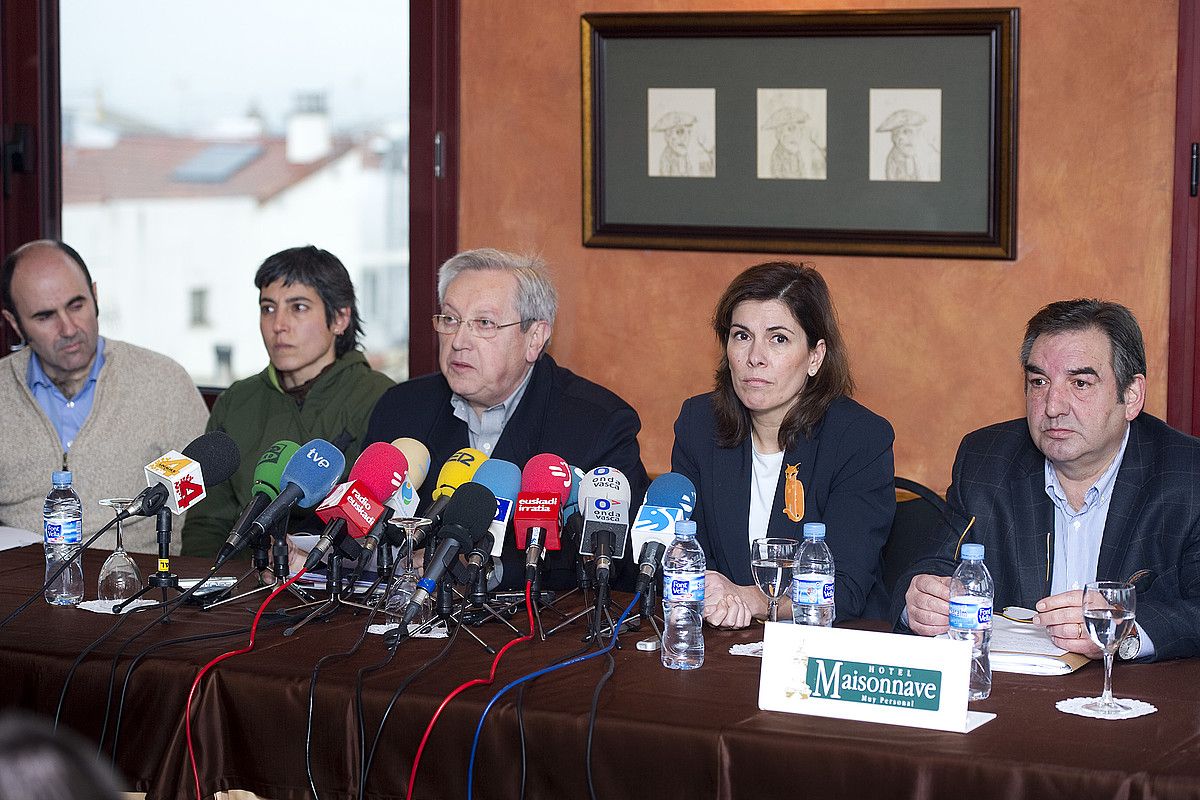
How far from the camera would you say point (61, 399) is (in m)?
4.31

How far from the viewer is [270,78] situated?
16.1 feet

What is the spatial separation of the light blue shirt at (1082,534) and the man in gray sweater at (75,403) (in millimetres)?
2624

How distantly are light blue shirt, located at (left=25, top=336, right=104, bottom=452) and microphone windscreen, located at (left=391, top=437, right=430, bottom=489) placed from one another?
154 centimetres

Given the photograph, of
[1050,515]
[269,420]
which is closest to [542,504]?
[1050,515]

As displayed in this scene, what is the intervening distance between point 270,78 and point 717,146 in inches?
69.2

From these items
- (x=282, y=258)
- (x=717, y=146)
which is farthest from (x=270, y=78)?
(x=717, y=146)

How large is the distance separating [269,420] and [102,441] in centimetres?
53

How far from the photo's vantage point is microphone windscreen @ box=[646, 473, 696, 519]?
8.86ft

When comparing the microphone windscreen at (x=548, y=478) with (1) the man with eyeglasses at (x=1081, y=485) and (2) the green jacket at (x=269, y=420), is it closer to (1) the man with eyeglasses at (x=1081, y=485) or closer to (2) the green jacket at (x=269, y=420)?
(1) the man with eyeglasses at (x=1081, y=485)

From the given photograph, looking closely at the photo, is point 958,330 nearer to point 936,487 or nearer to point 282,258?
point 936,487

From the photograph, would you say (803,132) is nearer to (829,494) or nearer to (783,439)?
(783,439)

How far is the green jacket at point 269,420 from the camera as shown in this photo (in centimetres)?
405

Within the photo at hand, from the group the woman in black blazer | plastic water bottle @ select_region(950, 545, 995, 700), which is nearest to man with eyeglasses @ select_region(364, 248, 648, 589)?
the woman in black blazer

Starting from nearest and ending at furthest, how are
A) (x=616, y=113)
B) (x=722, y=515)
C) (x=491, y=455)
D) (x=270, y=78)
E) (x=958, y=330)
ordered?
(x=722, y=515), (x=491, y=455), (x=958, y=330), (x=616, y=113), (x=270, y=78)
